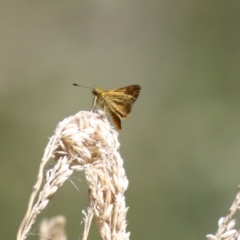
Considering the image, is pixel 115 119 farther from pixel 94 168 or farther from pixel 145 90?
pixel 145 90

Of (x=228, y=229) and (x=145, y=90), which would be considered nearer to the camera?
(x=228, y=229)

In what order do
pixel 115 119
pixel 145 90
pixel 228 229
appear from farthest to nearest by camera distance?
pixel 145 90 → pixel 115 119 → pixel 228 229

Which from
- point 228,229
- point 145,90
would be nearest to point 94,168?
point 228,229

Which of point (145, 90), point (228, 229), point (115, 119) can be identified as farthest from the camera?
point (145, 90)

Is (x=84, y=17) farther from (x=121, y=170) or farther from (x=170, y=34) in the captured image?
(x=121, y=170)

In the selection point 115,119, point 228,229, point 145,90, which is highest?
point 145,90

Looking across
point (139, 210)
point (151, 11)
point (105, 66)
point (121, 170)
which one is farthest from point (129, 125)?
point (121, 170)

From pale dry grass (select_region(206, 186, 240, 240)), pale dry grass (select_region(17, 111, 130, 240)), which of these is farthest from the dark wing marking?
pale dry grass (select_region(206, 186, 240, 240))
